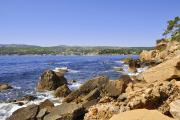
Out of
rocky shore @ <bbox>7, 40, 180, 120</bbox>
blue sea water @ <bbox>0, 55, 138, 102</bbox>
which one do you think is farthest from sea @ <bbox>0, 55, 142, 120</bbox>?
rocky shore @ <bbox>7, 40, 180, 120</bbox>

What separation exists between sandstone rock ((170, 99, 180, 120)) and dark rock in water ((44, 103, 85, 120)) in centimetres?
669

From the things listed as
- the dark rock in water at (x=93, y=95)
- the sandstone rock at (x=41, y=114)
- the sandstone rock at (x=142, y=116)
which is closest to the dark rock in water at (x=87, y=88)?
the dark rock in water at (x=93, y=95)

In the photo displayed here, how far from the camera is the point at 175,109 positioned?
13977 mm

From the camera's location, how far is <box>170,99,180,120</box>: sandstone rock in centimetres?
1370

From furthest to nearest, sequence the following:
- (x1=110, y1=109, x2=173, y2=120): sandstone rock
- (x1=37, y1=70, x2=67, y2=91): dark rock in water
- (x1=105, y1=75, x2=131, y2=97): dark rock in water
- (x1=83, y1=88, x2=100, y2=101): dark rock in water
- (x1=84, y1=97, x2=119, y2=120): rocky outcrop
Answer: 1. (x1=37, y1=70, x2=67, y2=91): dark rock in water
2. (x1=83, y1=88, x2=100, y2=101): dark rock in water
3. (x1=105, y1=75, x2=131, y2=97): dark rock in water
4. (x1=84, y1=97, x2=119, y2=120): rocky outcrop
5. (x1=110, y1=109, x2=173, y2=120): sandstone rock

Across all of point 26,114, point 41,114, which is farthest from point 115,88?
point 26,114

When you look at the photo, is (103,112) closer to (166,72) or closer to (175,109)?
(175,109)

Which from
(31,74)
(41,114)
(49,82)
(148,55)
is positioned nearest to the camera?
(41,114)

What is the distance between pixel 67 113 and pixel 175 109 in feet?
24.3

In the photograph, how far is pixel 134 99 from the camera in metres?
15.4

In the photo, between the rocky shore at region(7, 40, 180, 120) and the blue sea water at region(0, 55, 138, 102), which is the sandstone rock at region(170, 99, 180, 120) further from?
the blue sea water at region(0, 55, 138, 102)

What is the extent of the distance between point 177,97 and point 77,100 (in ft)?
41.8

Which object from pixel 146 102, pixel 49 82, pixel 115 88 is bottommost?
pixel 49 82

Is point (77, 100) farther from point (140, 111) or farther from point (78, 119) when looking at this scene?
point (140, 111)
